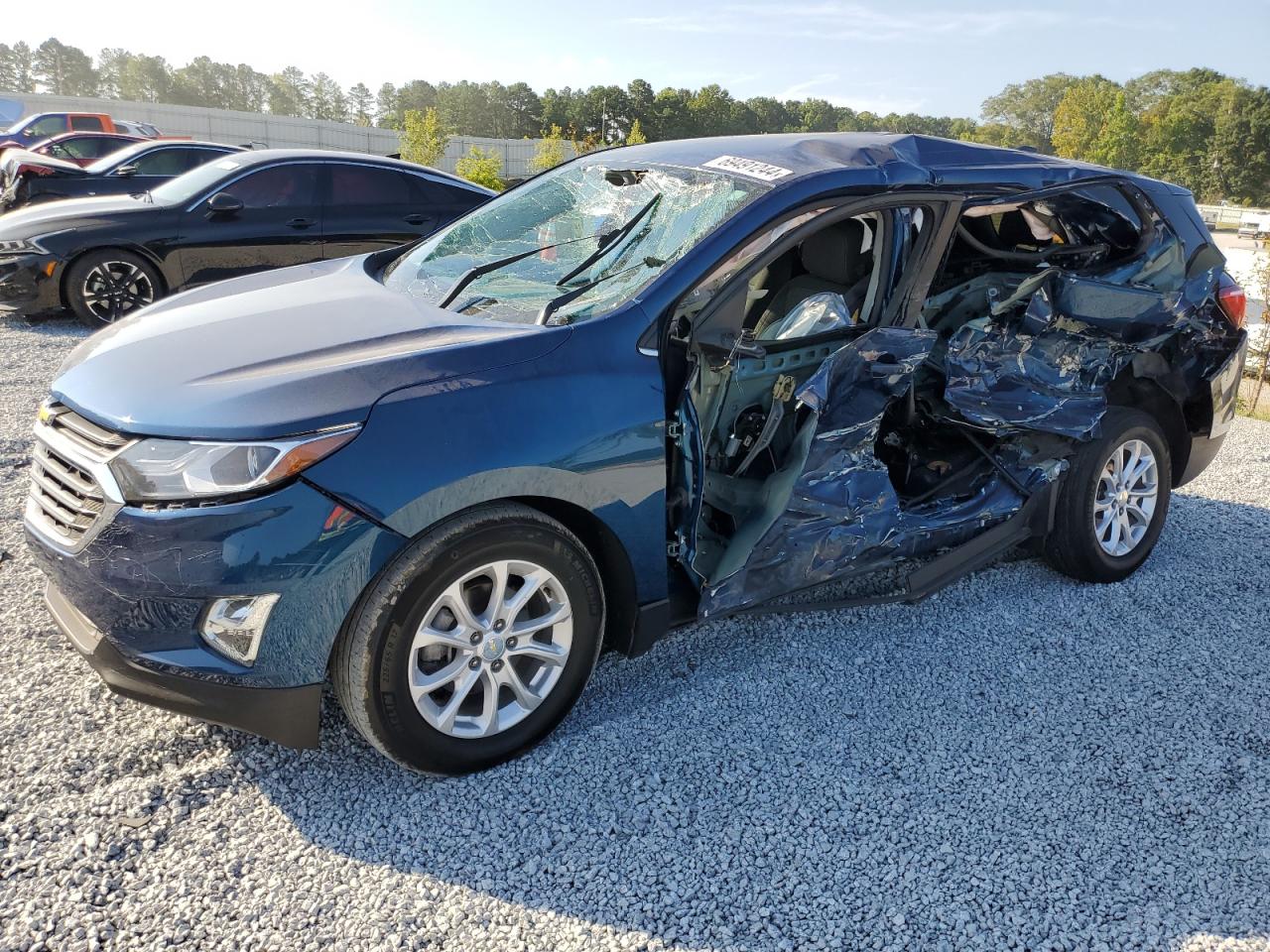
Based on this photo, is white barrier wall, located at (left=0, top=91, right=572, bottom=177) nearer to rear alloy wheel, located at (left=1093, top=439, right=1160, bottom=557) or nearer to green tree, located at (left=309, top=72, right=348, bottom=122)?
rear alloy wheel, located at (left=1093, top=439, right=1160, bottom=557)

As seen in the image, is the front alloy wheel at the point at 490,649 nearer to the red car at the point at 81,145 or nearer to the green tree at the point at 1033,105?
the red car at the point at 81,145

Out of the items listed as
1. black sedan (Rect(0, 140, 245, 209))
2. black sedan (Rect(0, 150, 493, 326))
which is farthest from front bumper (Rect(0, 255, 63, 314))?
black sedan (Rect(0, 140, 245, 209))

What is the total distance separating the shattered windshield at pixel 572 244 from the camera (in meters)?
2.96

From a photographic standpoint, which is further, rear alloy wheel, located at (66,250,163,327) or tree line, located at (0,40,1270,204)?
tree line, located at (0,40,1270,204)

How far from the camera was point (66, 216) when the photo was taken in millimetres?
7855

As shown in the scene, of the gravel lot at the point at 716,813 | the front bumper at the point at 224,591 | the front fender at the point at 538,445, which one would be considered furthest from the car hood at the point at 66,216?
the front fender at the point at 538,445

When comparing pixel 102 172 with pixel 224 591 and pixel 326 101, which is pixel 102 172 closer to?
pixel 224 591

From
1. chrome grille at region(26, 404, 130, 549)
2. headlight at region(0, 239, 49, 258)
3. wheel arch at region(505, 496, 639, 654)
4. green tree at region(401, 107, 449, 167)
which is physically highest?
green tree at region(401, 107, 449, 167)

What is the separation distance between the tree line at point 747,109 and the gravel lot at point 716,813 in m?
65.3

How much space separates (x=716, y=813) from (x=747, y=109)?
121 m

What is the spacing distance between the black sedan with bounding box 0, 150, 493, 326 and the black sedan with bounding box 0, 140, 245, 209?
308cm

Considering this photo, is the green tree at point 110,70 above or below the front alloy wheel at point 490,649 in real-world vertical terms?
above

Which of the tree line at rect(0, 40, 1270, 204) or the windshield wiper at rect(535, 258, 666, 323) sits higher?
the tree line at rect(0, 40, 1270, 204)

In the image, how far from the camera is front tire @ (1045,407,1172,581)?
389cm
